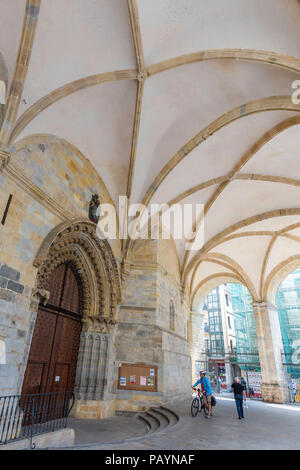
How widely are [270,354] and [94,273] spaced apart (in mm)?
11046

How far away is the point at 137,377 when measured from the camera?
851cm

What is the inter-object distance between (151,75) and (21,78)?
2.97 meters

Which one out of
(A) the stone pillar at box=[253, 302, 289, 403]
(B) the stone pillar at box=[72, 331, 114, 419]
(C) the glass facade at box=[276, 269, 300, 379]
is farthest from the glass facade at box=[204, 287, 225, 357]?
(B) the stone pillar at box=[72, 331, 114, 419]

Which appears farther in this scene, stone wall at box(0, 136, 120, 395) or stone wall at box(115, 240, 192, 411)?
stone wall at box(115, 240, 192, 411)

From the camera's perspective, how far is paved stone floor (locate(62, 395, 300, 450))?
4268 mm

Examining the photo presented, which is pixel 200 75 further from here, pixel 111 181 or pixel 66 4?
pixel 111 181

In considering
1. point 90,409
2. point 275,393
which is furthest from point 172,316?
point 275,393

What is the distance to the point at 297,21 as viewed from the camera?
5.04m

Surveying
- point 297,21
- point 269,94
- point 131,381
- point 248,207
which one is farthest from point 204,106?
point 131,381

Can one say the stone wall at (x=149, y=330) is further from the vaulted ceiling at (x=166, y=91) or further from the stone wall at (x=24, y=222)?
the stone wall at (x=24, y=222)

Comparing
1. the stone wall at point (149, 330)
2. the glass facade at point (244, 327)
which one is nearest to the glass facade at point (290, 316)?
the glass facade at point (244, 327)

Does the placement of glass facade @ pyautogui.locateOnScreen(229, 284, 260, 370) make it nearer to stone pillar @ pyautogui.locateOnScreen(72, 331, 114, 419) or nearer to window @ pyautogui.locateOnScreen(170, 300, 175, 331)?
window @ pyautogui.locateOnScreen(170, 300, 175, 331)

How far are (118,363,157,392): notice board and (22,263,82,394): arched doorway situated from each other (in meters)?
1.57

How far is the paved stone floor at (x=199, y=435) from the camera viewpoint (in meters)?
4.27
